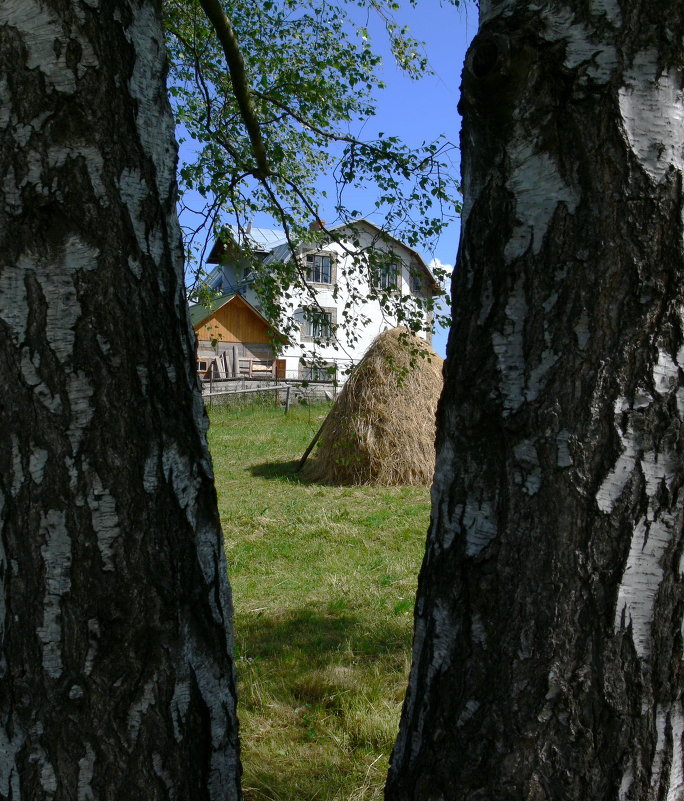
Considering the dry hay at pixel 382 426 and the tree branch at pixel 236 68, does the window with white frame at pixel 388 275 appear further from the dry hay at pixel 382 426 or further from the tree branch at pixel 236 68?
Result: the dry hay at pixel 382 426

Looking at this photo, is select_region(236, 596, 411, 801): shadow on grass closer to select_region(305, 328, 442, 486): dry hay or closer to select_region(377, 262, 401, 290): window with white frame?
select_region(377, 262, 401, 290): window with white frame

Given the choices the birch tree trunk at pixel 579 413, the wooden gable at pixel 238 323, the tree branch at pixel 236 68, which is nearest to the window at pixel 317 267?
the tree branch at pixel 236 68

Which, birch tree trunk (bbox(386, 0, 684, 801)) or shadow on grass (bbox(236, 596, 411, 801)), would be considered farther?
shadow on grass (bbox(236, 596, 411, 801))

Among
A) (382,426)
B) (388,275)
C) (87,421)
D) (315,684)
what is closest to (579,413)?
(87,421)

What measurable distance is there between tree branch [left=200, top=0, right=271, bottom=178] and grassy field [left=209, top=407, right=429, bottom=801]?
3048 millimetres

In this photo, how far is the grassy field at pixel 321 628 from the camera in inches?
118

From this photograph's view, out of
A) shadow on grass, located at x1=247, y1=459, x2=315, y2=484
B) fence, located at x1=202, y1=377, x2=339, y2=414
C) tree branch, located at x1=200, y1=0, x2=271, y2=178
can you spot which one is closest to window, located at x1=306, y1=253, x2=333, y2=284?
tree branch, located at x1=200, y1=0, x2=271, y2=178

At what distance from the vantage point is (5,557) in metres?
1.58

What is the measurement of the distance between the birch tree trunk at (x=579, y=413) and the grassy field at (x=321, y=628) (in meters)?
1.51

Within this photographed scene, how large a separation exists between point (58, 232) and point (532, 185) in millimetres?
1007

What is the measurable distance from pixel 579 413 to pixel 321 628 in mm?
3799

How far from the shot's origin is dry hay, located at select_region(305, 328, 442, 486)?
11156mm

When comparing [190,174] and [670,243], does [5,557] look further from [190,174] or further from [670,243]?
[190,174]

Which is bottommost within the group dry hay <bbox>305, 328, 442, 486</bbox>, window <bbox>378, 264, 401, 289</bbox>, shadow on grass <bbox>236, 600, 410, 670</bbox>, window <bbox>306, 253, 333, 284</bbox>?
shadow on grass <bbox>236, 600, 410, 670</bbox>
